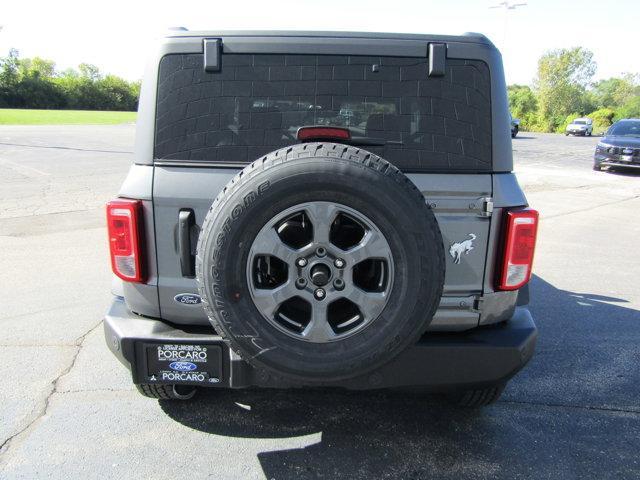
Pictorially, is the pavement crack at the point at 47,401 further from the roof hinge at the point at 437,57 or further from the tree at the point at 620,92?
the tree at the point at 620,92

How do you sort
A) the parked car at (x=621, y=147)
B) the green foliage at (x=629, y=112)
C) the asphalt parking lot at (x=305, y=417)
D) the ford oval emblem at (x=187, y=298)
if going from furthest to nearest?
the green foliage at (x=629, y=112) → the parked car at (x=621, y=147) → the asphalt parking lot at (x=305, y=417) → the ford oval emblem at (x=187, y=298)

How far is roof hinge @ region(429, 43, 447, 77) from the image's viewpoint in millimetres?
2459

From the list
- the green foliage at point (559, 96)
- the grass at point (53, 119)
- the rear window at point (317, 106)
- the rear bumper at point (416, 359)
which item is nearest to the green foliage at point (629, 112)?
the green foliage at point (559, 96)

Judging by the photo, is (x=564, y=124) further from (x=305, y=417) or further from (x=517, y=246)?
(x=305, y=417)

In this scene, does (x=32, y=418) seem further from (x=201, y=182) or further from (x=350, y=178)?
(x=350, y=178)

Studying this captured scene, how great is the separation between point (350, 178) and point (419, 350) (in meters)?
0.91

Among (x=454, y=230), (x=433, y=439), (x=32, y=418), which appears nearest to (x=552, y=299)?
(x=433, y=439)

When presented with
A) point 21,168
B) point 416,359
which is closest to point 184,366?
→ point 416,359

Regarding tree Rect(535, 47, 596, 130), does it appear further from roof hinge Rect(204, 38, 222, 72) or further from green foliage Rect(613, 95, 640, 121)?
roof hinge Rect(204, 38, 222, 72)

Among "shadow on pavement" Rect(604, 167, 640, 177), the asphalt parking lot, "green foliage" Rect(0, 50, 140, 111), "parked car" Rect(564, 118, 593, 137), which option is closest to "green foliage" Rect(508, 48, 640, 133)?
"parked car" Rect(564, 118, 593, 137)

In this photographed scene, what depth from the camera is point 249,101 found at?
2.50 metres

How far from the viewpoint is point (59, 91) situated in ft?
247

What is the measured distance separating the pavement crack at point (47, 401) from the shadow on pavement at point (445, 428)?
724 mm

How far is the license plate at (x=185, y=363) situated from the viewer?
96.0 inches
